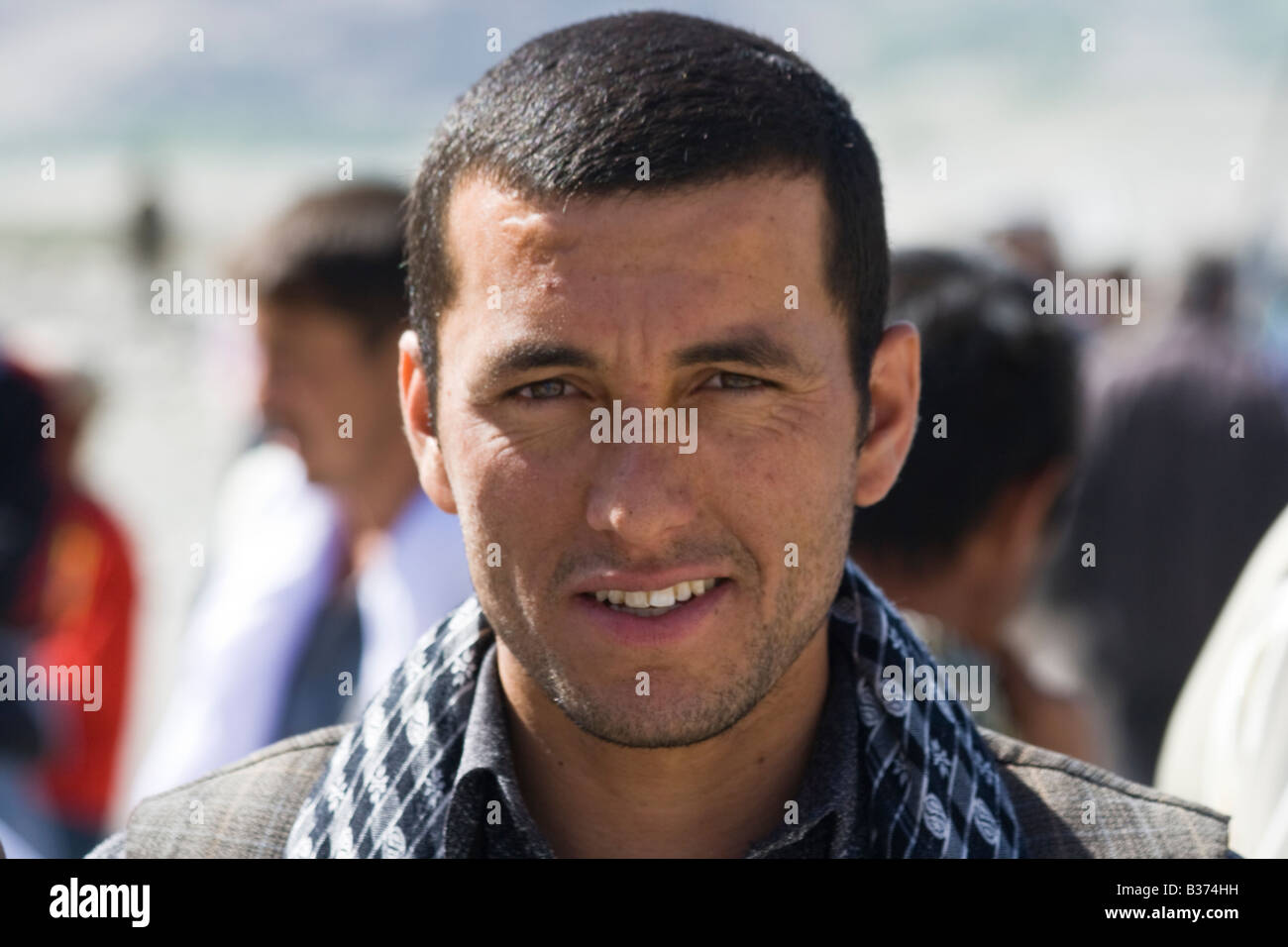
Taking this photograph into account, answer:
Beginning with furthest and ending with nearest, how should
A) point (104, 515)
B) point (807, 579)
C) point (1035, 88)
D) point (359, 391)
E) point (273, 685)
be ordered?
1. point (1035, 88)
2. point (104, 515)
3. point (359, 391)
4. point (273, 685)
5. point (807, 579)

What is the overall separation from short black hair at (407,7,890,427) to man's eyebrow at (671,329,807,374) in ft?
0.50

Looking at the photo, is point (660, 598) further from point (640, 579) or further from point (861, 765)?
point (861, 765)

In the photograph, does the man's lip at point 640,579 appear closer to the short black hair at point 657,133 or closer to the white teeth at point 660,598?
the white teeth at point 660,598

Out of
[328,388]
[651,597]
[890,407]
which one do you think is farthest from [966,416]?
[328,388]

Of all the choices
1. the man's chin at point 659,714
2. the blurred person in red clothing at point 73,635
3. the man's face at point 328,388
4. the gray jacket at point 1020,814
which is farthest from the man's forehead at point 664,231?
the blurred person in red clothing at point 73,635

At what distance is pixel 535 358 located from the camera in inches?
71.7

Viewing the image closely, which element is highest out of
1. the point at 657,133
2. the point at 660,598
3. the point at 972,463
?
the point at 657,133

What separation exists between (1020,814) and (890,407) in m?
0.64

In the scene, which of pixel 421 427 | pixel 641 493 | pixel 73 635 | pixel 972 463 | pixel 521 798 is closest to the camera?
pixel 641 493

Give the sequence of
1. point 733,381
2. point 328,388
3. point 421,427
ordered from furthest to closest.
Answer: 1. point 328,388
2. point 421,427
3. point 733,381

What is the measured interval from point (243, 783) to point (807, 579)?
97 centimetres
